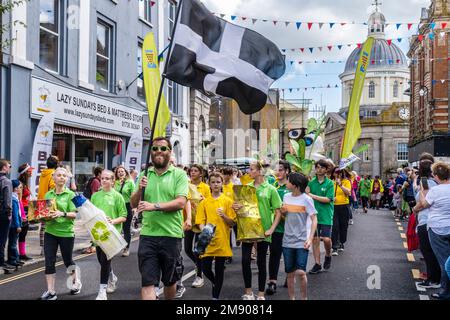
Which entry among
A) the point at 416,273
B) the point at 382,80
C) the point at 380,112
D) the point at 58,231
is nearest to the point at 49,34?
the point at 58,231

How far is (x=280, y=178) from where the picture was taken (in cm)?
864

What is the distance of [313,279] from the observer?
911 cm

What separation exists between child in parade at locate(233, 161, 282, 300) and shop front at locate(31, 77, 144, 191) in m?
7.86

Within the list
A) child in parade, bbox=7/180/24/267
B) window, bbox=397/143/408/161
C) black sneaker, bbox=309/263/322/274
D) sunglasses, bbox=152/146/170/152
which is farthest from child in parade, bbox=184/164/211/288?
window, bbox=397/143/408/161

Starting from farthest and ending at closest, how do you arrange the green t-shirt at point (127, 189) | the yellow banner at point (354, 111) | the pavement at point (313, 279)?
the yellow banner at point (354, 111)
the green t-shirt at point (127, 189)
the pavement at point (313, 279)

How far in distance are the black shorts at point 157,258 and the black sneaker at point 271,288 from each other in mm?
→ 2373

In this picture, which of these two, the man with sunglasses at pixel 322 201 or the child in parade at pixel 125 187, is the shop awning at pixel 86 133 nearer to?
the child in parade at pixel 125 187

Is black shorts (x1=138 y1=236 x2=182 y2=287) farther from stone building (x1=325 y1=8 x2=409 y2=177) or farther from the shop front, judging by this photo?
stone building (x1=325 y1=8 x2=409 y2=177)

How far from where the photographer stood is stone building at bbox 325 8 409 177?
8544 cm

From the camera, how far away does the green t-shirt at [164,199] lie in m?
5.75

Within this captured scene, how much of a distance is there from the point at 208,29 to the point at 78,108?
10.6 metres

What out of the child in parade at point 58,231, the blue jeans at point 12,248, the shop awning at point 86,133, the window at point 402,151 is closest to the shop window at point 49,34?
the shop awning at point 86,133
